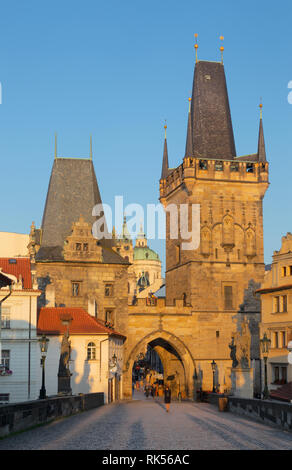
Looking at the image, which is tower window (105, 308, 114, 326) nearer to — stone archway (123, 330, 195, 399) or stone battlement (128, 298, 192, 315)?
stone battlement (128, 298, 192, 315)

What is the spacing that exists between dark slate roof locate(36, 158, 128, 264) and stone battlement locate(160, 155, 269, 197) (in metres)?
8.72

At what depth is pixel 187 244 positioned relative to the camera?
215 ft

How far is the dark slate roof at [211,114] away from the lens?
68.2 meters

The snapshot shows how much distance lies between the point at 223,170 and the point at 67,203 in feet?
48.7

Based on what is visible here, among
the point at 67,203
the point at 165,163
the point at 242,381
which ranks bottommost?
the point at 242,381

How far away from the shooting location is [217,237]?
65.2 meters

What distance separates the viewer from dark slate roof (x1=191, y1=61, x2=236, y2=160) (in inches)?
2687

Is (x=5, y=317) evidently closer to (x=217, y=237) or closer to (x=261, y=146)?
(x=217, y=237)

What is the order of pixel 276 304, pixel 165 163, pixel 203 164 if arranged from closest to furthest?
pixel 276 304 < pixel 203 164 < pixel 165 163

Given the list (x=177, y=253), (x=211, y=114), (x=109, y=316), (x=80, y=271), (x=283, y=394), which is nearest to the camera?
(x=283, y=394)

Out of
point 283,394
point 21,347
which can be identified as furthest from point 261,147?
point 283,394

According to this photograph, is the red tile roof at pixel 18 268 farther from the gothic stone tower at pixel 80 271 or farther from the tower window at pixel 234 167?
the tower window at pixel 234 167

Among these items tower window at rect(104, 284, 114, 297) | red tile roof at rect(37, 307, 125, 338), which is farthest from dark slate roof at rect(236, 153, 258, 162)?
red tile roof at rect(37, 307, 125, 338)

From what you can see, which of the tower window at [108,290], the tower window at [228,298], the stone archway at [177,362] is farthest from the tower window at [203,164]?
the stone archway at [177,362]
